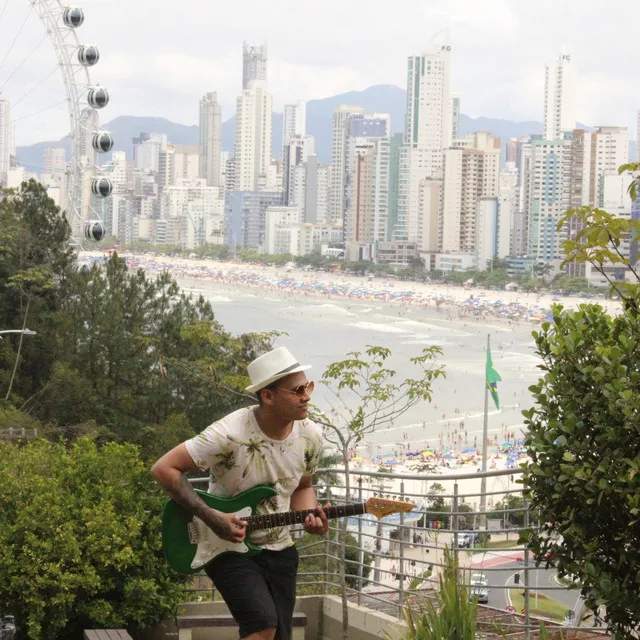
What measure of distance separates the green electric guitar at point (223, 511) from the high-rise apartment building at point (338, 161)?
9657 centimetres

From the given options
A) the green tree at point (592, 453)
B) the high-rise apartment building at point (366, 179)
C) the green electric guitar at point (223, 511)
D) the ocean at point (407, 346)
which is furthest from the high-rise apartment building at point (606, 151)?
the green electric guitar at point (223, 511)

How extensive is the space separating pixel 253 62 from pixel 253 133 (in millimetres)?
16577

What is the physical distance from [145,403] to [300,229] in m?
77.8

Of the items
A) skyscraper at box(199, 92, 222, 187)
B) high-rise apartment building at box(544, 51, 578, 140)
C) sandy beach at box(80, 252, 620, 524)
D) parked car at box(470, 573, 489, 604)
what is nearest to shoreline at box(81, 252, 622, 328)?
sandy beach at box(80, 252, 620, 524)

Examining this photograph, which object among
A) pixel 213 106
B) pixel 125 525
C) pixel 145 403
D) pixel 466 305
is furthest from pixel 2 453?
pixel 213 106

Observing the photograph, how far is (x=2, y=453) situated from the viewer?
11.2 ft

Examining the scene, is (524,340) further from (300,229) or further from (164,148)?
(164,148)

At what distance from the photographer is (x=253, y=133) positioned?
400ft

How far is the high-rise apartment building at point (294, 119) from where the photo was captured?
132m

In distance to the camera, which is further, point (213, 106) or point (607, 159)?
point (213, 106)

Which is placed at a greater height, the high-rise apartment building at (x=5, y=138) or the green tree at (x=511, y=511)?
the high-rise apartment building at (x=5, y=138)

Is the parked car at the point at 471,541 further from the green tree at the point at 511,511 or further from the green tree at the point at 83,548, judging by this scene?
the green tree at the point at 83,548

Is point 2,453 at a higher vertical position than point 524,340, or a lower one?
higher

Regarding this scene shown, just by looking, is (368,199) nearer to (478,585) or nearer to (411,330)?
(411,330)
